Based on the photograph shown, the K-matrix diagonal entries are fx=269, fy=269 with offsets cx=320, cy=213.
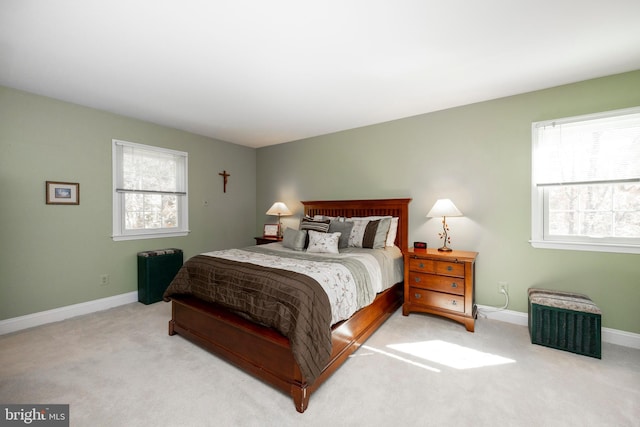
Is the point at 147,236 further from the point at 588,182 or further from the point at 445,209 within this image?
the point at 588,182

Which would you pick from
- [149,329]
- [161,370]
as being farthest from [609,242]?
[149,329]

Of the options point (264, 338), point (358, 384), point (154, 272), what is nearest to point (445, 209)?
point (358, 384)

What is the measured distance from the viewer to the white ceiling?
5.62 ft

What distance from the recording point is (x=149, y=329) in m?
2.81

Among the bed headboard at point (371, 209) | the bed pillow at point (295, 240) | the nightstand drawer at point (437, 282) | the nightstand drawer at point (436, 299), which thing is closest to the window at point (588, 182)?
the nightstand drawer at point (437, 282)

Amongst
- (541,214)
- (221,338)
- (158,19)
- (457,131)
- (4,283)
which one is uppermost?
(158,19)

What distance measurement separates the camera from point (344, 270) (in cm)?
233

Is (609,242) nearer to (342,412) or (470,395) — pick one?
(470,395)

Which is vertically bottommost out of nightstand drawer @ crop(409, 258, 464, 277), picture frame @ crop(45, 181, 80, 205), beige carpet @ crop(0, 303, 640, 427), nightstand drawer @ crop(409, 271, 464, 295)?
beige carpet @ crop(0, 303, 640, 427)

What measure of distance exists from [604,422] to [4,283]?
5.04m

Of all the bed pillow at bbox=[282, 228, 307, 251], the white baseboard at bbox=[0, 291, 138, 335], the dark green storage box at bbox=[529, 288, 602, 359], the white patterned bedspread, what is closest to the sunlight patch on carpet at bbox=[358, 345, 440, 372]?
the white patterned bedspread

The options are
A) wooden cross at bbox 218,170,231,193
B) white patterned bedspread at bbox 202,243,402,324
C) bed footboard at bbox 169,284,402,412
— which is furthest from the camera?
wooden cross at bbox 218,170,231,193

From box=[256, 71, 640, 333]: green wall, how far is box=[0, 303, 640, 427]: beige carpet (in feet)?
1.96

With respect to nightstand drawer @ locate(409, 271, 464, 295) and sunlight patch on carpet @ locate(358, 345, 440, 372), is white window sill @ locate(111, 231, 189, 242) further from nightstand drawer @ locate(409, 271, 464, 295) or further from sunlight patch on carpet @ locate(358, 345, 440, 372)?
nightstand drawer @ locate(409, 271, 464, 295)
